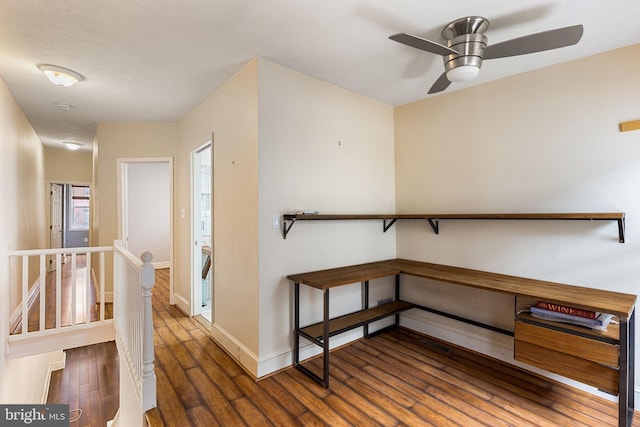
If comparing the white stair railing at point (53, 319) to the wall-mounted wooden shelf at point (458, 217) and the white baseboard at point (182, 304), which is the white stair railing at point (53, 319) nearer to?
the white baseboard at point (182, 304)

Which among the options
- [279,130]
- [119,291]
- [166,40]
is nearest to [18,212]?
[119,291]

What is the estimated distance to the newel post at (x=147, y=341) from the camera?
1941 millimetres

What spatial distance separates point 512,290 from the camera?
7.09 feet

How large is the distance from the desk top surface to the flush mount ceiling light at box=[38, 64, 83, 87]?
2.67 meters

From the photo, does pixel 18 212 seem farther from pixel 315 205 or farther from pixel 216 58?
pixel 315 205

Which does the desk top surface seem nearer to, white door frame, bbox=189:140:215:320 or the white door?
white door frame, bbox=189:140:215:320

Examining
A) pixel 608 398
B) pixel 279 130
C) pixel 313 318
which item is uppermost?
pixel 279 130

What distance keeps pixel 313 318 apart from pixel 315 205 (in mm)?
1052

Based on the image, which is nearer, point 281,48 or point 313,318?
point 281,48

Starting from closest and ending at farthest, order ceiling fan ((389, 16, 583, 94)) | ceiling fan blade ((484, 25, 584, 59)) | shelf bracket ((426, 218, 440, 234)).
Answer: ceiling fan blade ((484, 25, 584, 59)), ceiling fan ((389, 16, 583, 94)), shelf bracket ((426, 218, 440, 234))

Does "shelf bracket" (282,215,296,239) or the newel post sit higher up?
"shelf bracket" (282,215,296,239)

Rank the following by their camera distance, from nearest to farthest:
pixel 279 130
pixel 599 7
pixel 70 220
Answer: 1. pixel 599 7
2. pixel 279 130
3. pixel 70 220

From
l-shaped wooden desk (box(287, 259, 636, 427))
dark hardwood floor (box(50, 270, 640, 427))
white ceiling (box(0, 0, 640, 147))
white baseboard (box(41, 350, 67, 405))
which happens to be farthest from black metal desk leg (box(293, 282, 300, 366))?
white baseboard (box(41, 350, 67, 405))

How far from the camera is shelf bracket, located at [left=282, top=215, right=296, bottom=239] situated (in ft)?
8.25
